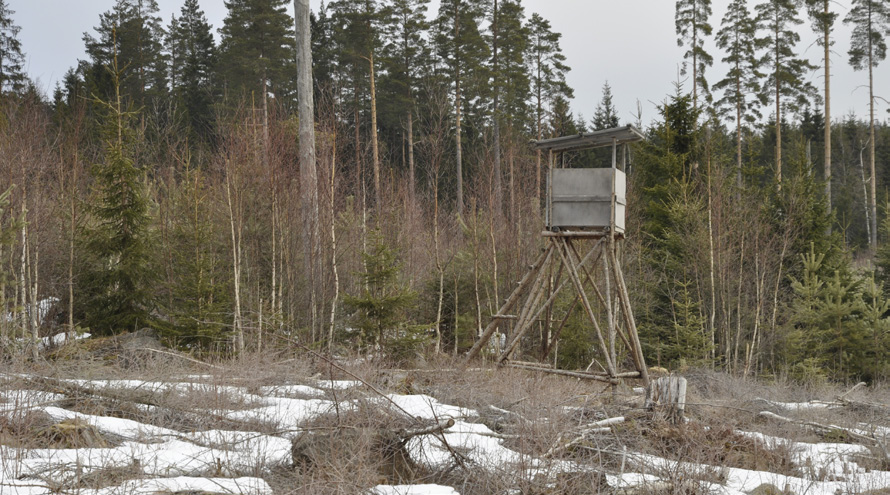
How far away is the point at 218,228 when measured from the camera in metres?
15.8

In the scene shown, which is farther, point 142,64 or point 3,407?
point 142,64

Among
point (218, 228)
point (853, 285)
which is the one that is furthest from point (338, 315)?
point (853, 285)

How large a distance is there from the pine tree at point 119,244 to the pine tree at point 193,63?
2342 centimetres

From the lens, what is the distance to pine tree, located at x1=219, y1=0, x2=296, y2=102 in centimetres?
3025

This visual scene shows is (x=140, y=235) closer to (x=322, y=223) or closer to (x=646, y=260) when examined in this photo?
(x=322, y=223)

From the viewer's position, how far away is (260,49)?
3080 centimetres

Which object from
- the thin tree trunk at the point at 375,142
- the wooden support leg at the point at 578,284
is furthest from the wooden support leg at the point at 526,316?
the thin tree trunk at the point at 375,142

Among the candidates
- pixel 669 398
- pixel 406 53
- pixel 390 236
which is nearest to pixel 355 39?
pixel 406 53

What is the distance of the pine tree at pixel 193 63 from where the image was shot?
38000mm

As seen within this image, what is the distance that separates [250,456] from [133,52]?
36.8 meters

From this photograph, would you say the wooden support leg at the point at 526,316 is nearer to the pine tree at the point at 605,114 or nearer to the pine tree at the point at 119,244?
the pine tree at the point at 119,244

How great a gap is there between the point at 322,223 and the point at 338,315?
80.4 inches

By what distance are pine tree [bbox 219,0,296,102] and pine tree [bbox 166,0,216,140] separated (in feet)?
19.2

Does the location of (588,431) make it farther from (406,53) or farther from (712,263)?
(406,53)
